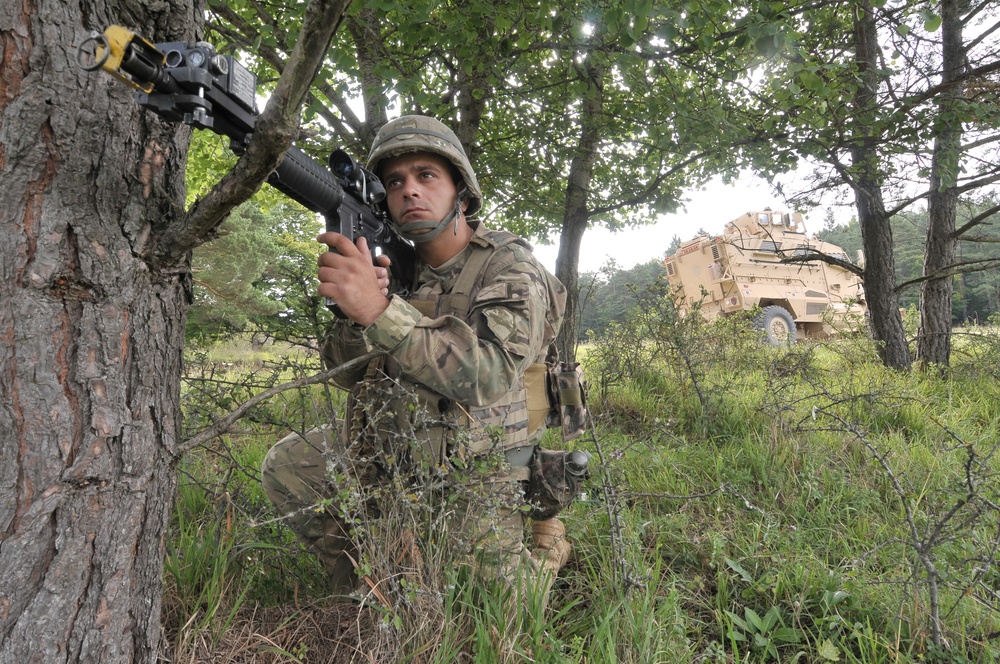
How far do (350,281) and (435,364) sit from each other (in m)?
0.37

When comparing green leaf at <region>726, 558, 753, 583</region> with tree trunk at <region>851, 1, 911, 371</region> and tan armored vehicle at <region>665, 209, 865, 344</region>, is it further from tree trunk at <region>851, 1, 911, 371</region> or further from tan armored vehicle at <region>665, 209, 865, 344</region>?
tan armored vehicle at <region>665, 209, 865, 344</region>

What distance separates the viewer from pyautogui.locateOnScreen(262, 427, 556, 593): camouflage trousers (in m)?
1.61

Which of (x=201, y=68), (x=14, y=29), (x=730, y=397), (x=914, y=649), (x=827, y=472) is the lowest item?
(x=914, y=649)

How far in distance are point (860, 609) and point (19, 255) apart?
2730 millimetres

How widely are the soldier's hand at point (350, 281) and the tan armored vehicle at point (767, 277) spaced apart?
964 centimetres

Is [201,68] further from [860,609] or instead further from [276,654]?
[860,609]

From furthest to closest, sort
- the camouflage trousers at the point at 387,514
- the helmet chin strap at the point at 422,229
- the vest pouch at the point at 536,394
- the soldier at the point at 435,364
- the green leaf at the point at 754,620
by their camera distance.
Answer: the vest pouch at the point at 536,394, the helmet chin strap at the point at 422,229, the green leaf at the point at 754,620, the soldier at the point at 435,364, the camouflage trousers at the point at 387,514

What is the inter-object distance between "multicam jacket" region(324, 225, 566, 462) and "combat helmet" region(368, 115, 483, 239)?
0.21 meters

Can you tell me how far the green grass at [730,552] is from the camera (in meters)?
1.71

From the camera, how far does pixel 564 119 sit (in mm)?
4395

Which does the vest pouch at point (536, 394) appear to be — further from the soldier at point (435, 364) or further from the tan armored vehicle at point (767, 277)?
the tan armored vehicle at point (767, 277)

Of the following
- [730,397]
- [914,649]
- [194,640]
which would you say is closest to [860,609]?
[914,649]

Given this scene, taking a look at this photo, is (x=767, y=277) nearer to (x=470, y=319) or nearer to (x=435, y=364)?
(x=470, y=319)

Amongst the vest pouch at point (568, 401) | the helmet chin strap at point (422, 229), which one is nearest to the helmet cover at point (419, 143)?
the helmet chin strap at point (422, 229)
